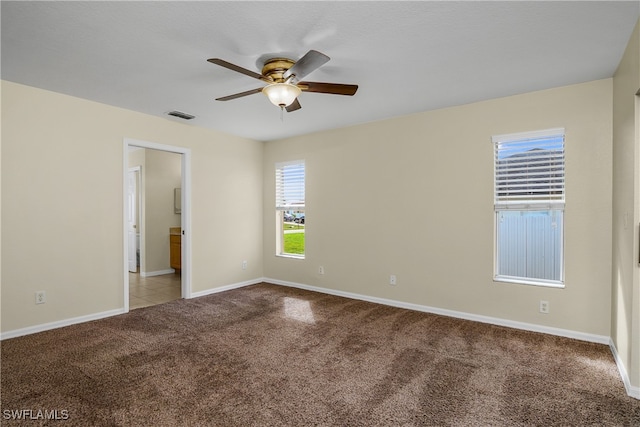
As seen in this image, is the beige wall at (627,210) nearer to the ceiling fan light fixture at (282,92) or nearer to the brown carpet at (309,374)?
the brown carpet at (309,374)

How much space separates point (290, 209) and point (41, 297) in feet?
11.3

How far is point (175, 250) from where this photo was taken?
666 cm

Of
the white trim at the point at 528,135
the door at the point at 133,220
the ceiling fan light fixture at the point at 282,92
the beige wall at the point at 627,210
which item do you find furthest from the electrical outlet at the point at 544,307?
the door at the point at 133,220

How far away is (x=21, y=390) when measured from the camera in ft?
7.66

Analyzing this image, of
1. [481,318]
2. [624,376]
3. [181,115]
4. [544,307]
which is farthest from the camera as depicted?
[181,115]

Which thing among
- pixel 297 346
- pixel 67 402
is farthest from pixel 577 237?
pixel 67 402

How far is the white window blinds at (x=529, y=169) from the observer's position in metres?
3.44

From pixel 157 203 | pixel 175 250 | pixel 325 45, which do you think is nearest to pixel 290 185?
pixel 175 250

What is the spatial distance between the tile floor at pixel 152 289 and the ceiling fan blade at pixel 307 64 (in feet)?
12.4

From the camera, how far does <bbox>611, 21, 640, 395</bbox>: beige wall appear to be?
228cm

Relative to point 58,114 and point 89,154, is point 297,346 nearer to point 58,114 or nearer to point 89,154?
point 89,154

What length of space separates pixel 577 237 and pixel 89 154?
5.38 m

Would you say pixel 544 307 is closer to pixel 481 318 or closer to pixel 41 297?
pixel 481 318

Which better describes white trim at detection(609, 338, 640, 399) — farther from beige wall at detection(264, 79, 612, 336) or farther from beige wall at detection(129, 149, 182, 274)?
beige wall at detection(129, 149, 182, 274)
